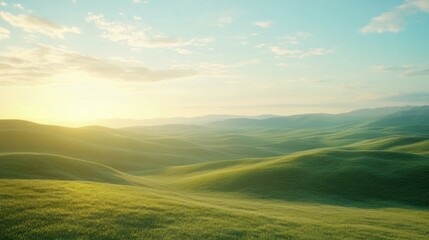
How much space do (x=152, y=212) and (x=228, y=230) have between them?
5479 millimetres

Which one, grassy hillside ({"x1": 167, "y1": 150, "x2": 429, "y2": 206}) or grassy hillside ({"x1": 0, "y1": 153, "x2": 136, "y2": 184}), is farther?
grassy hillside ({"x1": 167, "y1": 150, "x2": 429, "y2": 206})

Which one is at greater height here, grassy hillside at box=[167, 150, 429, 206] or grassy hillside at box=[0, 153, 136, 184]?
grassy hillside at box=[0, 153, 136, 184]

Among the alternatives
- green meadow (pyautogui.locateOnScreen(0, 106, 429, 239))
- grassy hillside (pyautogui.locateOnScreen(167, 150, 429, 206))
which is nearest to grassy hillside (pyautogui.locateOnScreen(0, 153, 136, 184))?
green meadow (pyautogui.locateOnScreen(0, 106, 429, 239))

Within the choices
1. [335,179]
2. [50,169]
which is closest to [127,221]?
[50,169]

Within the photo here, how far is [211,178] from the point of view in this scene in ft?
195

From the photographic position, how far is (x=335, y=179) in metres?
54.6

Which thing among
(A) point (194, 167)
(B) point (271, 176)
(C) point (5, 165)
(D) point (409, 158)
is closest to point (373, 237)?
(B) point (271, 176)

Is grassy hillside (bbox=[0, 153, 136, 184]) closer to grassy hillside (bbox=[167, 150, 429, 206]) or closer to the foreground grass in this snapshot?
grassy hillside (bbox=[167, 150, 429, 206])

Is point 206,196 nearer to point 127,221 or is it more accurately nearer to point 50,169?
point 50,169

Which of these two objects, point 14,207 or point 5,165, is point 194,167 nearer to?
point 5,165

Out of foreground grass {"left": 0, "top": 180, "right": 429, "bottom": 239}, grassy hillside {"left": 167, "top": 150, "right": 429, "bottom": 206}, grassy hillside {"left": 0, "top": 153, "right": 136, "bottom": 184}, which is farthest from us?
grassy hillside {"left": 167, "top": 150, "right": 429, "bottom": 206}

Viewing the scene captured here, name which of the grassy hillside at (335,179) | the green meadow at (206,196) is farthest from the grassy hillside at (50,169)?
the grassy hillside at (335,179)

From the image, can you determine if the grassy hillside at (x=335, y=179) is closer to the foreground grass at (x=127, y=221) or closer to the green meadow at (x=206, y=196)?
the green meadow at (x=206, y=196)

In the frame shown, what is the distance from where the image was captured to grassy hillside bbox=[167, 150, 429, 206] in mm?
48350
